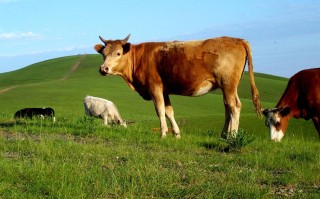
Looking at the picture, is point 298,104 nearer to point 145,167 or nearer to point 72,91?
point 145,167

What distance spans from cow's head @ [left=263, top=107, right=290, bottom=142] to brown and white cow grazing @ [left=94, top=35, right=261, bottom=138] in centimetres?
155

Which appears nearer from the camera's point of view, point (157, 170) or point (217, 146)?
point (157, 170)

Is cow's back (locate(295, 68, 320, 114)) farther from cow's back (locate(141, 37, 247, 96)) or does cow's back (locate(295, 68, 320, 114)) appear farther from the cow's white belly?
the cow's white belly

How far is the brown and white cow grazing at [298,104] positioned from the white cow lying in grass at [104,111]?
885 centimetres

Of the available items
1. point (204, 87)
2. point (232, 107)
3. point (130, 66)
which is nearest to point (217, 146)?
point (232, 107)

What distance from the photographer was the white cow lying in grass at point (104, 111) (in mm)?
22025

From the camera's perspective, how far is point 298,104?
14812 mm

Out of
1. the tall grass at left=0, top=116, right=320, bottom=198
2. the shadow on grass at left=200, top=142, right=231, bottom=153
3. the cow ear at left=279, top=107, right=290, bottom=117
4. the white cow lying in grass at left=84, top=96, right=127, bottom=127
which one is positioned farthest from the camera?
the white cow lying in grass at left=84, top=96, right=127, bottom=127

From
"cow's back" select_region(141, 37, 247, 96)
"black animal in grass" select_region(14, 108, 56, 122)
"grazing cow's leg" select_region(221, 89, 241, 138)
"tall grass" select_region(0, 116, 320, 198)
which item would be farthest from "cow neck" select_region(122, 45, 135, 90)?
"black animal in grass" select_region(14, 108, 56, 122)

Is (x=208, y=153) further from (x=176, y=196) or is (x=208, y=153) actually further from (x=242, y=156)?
(x=176, y=196)

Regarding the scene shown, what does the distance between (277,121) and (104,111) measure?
1000 cm

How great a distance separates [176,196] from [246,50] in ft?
24.9

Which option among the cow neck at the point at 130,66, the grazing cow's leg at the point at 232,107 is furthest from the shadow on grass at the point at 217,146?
the cow neck at the point at 130,66

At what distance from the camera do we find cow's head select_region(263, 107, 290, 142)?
47.6 ft
